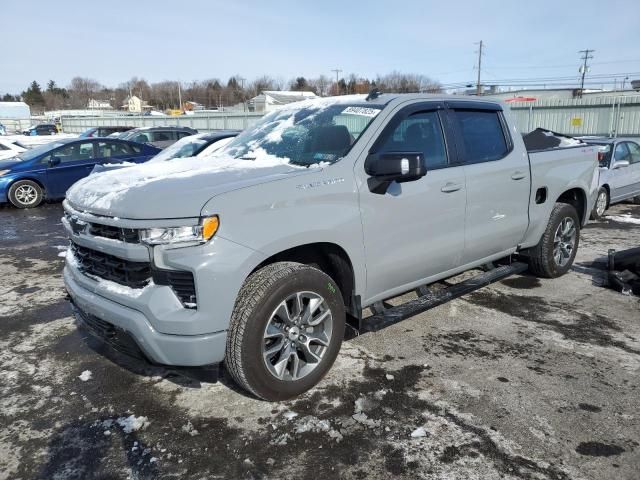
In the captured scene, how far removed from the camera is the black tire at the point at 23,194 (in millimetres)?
11414

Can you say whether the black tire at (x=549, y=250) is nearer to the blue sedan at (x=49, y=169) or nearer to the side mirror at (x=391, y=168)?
the side mirror at (x=391, y=168)

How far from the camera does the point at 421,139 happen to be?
4.00 metres

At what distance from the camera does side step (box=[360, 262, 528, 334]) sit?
12.1ft

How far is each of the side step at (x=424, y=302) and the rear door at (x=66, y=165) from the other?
10018 millimetres

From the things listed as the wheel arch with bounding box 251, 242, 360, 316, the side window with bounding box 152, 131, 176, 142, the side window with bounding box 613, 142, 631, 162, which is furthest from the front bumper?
the side window with bounding box 152, 131, 176, 142

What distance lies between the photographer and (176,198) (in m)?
2.84

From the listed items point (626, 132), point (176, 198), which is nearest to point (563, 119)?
point (626, 132)

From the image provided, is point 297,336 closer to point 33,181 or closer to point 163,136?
point 33,181

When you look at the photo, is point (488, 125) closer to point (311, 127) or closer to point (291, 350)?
point (311, 127)

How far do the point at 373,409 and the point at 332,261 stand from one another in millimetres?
1008

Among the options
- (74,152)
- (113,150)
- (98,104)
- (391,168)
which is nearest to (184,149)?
(113,150)

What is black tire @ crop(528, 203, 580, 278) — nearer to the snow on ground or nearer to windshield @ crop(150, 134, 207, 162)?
the snow on ground

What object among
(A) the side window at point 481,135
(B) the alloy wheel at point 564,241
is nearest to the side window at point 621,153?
(B) the alloy wheel at point 564,241

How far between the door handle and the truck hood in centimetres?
121
